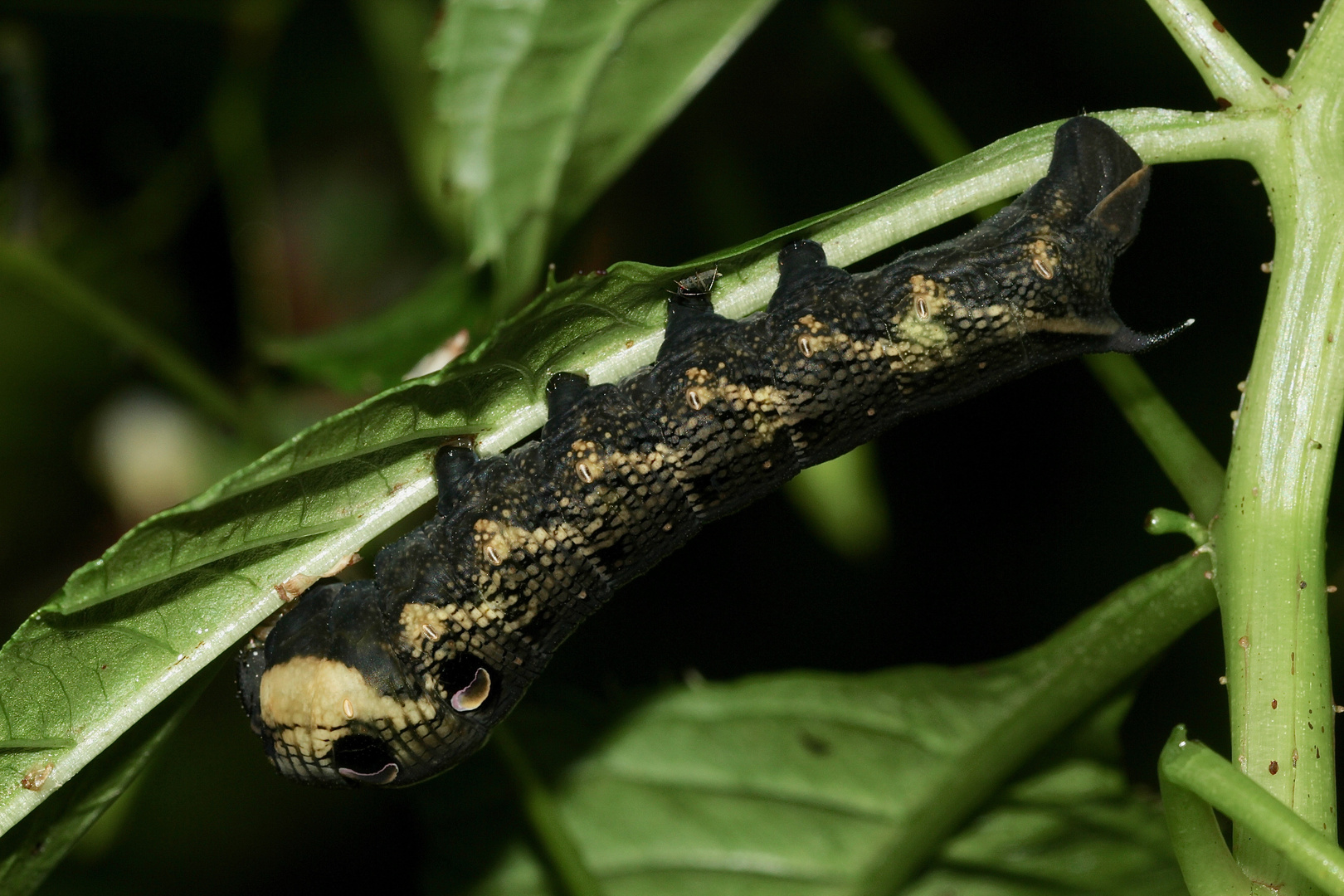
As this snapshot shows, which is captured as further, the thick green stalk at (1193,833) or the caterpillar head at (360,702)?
the caterpillar head at (360,702)

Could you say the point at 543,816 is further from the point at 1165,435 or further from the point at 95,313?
the point at 95,313

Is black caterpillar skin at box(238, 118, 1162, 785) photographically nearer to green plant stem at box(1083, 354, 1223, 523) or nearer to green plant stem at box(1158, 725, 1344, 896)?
green plant stem at box(1083, 354, 1223, 523)

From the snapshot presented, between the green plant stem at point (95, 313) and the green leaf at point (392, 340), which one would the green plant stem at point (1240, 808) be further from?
the green plant stem at point (95, 313)

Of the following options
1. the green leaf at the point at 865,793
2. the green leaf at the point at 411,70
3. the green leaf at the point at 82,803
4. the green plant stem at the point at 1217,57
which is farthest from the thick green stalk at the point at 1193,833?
the green leaf at the point at 411,70

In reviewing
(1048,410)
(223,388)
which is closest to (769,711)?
(1048,410)

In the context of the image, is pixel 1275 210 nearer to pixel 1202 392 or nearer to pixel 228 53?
pixel 1202 392

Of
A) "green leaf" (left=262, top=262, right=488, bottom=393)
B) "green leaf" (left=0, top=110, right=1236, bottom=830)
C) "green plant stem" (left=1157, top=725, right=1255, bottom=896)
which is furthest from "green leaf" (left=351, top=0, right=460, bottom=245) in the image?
"green plant stem" (left=1157, top=725, right=1255, bottom=896)

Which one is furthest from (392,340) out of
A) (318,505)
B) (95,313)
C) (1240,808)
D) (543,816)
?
(1240,808)
